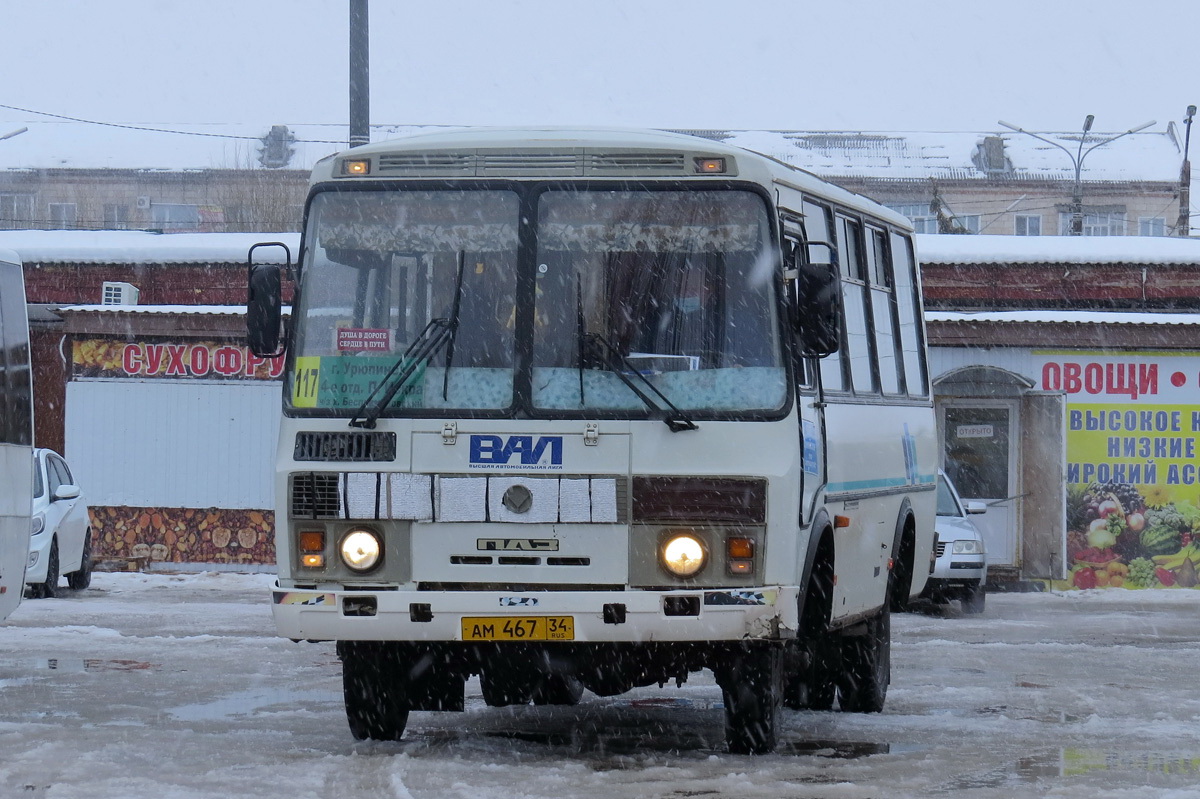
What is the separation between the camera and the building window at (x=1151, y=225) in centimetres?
6153

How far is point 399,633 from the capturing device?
8812mm

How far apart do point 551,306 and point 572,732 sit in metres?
2.66

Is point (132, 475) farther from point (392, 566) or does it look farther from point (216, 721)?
point (392, 566)

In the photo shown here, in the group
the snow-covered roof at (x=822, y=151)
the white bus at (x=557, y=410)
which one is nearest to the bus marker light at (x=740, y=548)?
the white bus at (x=557, y=410)

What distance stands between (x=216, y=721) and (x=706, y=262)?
3.86 metres

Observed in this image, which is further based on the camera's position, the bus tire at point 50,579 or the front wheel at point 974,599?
the front wheel at point 974,599

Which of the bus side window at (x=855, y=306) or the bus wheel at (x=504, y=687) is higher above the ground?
the bus side window at (x=855, y=306)

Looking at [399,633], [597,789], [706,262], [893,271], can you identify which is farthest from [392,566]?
[893,271]

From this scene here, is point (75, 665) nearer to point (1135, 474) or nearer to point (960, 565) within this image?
point (960, 565)

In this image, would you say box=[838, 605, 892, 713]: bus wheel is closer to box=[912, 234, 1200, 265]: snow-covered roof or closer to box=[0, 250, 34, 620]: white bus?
box=[0, 250, 34, 620]: white bus

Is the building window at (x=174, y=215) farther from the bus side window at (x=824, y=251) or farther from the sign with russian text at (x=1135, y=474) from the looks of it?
the bus side window at (x=824, y=251)

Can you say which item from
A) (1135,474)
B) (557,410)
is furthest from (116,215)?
(557,410)

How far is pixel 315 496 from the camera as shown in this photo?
8.92m

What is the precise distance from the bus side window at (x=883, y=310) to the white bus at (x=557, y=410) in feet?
6.32
